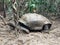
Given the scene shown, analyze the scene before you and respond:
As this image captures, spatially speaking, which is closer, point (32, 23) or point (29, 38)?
point (29, 38)

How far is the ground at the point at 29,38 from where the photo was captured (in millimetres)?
4336

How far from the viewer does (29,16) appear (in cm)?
514

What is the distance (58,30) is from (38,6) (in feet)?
4.46

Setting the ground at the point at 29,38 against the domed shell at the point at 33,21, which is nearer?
the ground at the point at 29,38

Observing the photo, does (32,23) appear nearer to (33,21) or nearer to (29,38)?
(33,21)

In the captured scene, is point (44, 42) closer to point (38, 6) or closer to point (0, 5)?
point (38, 6)

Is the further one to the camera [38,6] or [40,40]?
[38,6]

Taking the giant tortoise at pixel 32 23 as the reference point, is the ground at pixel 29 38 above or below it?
below

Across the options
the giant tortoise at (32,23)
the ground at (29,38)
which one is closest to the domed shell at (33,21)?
the giant tortoise at (32,23)

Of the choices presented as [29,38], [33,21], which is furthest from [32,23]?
[29,38]

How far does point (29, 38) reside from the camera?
4.54 meters

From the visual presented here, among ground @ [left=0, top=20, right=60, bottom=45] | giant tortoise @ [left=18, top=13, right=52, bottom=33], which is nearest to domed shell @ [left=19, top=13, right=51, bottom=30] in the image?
giant tortoise @ [left=18, top=13, right=52, bottom=33]

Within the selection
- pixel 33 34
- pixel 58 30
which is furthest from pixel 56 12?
pixel 33 34

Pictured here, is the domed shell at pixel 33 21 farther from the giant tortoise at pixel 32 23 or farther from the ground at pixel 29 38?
the ground at pixel 29 38
